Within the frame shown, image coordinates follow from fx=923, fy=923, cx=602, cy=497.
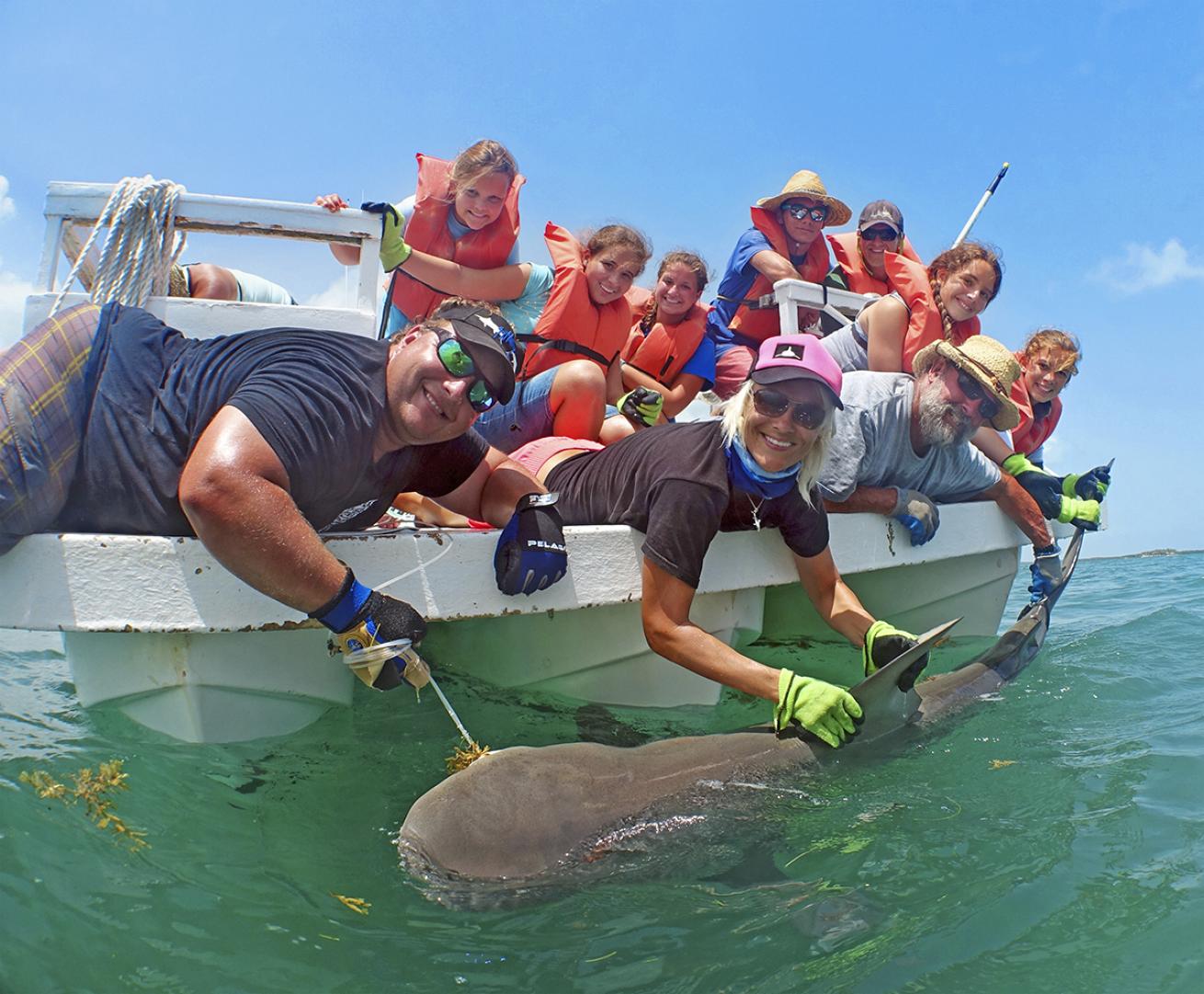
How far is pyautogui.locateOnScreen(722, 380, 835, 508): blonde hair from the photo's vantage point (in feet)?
11.4

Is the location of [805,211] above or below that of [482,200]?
above

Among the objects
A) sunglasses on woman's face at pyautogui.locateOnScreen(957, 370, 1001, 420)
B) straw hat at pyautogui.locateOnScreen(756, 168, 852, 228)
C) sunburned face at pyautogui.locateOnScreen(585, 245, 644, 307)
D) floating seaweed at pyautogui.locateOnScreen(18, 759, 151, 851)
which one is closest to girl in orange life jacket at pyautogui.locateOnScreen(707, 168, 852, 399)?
straw hat at pyautogui.locateOnScreen(756, 168, 852, 228)

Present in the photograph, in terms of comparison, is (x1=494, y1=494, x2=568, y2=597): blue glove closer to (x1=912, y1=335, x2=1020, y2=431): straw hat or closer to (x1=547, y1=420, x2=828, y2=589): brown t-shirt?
(x1=547, y1=420, x2=828, y2=589): brown t-shirt

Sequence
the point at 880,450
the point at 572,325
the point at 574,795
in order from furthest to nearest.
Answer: the point at 572,325
the point at 880,450
the point at 574,795

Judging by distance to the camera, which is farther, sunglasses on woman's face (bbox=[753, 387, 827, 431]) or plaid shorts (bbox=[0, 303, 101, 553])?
sunglasses on woman's face (bbox=[753, 387, 827, 431])

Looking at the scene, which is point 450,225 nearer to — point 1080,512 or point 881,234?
point 881,234

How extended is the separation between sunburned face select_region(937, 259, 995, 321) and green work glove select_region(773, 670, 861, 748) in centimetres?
309

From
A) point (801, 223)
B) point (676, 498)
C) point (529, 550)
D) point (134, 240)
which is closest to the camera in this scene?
point (529, 550)

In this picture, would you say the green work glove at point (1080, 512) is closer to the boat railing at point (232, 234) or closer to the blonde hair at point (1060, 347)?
the blonde hair at point (1060, 347)

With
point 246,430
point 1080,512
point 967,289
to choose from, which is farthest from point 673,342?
point 246,430

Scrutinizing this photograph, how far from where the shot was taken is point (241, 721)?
2.95 metres

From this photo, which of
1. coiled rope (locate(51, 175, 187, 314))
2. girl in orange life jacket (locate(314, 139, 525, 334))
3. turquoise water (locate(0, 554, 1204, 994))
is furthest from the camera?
girl in orange life jacket (locate(314, 139, 525, 334))

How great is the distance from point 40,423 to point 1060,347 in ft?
19.1

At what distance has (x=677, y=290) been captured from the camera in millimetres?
5891
